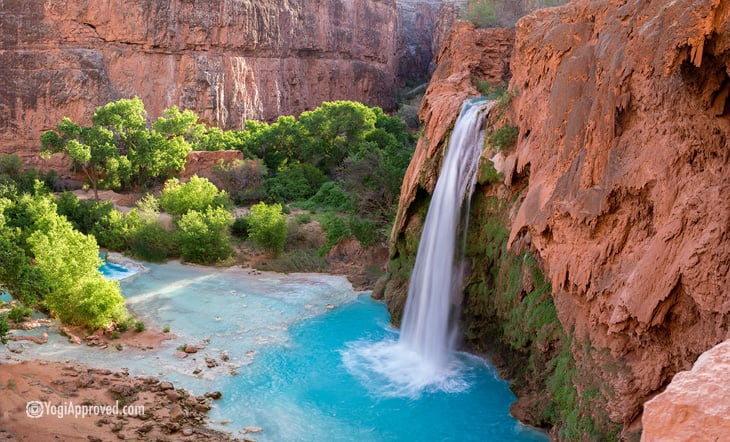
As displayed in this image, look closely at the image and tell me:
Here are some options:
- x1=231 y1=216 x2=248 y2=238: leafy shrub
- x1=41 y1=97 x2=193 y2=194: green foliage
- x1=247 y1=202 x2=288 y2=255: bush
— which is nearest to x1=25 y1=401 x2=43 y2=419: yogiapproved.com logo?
x1=247 y1=202 x2=288 y2=255: bush

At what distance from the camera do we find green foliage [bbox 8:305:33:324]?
55.7 feet

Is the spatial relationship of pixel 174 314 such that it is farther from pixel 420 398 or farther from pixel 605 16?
pixel 605 16

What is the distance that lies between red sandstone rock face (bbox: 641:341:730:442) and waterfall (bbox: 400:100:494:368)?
45.6ft

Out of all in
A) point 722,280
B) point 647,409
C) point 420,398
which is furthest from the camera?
point 420,398

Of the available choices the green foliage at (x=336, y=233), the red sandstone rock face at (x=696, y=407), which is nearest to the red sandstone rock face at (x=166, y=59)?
the green foliage at (x=336, y=233)

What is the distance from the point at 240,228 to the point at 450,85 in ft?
44.3

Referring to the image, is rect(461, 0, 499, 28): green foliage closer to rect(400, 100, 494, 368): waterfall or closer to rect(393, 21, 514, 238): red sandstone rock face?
rect(393, 21, 514, 238): red sandstone rock face

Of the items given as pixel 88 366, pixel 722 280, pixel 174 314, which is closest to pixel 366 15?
pixel 174 314

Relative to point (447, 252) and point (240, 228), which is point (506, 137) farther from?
point (240, 228)

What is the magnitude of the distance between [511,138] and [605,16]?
15.3 feet

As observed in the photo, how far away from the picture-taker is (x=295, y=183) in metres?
37.3

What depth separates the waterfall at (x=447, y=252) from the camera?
16922mm

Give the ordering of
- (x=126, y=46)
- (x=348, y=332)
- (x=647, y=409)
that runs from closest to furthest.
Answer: (x=647, y=409) < (x=348, y=332) < (x=126, y=46)

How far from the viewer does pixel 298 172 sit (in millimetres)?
Result: 38062
